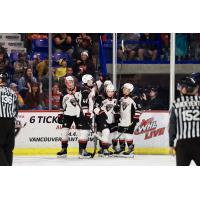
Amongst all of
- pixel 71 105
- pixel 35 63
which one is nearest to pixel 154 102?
pixel 71 105

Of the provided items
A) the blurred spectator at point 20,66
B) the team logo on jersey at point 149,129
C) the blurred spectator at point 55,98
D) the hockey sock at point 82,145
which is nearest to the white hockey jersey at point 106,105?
the hockey sock at point 82,145

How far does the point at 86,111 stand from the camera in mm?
9773

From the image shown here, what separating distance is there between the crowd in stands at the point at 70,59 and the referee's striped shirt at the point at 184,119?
11.2ft

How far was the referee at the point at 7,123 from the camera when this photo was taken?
7.82m

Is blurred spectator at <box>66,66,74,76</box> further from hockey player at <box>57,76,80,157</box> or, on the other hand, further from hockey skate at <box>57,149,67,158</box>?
hockey skate at <box>57,149,67,158</box>

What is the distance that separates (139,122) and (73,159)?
1.12 meters

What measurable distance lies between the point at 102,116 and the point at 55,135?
0.86m

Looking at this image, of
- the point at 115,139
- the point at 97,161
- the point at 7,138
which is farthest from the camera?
the point at 115,139

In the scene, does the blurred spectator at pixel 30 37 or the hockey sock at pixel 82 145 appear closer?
the hockey sock at pixel 82 145

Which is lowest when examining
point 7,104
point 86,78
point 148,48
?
→ point 7,104

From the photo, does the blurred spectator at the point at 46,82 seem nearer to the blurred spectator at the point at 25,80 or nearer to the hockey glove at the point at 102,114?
the blurred spectator at the point at 25,80

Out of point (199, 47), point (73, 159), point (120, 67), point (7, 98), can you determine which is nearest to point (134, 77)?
point (120, 67)

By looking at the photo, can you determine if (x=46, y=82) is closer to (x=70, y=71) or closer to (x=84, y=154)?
(x=70, y=71)

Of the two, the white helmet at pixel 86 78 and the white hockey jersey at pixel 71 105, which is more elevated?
the white helmet at pixel 86 78
